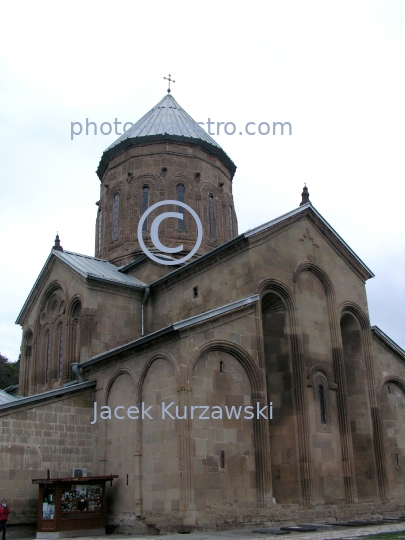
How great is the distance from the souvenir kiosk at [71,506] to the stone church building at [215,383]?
0.62m

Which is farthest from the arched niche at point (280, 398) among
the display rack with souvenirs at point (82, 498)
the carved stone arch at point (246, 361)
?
the display rack with souvenirs at point (82, 498)

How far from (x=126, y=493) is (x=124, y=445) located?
4.05 ft

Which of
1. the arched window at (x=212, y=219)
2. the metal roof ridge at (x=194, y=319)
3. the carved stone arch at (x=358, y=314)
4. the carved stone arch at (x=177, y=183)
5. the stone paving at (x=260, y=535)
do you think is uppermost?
the carved stone arch at (x=177, y=183)

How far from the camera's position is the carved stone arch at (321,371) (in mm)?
17308

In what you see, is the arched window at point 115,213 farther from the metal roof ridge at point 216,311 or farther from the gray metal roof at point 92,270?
the metal roof ridge at point 216,311

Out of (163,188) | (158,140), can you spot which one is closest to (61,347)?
(163,188)

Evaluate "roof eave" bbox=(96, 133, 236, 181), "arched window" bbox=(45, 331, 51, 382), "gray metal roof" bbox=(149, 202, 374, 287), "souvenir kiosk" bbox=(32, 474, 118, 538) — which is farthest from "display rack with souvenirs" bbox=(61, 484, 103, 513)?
"roof eave" bbox=(96, 133, 236, 181)

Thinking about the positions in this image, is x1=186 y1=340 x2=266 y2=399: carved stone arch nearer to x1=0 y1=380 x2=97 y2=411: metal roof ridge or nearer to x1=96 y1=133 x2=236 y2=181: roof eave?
x1=0 y1=380 x2=97 y2=411: metal roof ridge

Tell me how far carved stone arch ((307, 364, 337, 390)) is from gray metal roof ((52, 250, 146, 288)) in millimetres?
6927

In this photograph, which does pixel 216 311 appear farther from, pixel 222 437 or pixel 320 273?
pixel 320 273

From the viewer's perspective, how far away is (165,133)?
2570cm

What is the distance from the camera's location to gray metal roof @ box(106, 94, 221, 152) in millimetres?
26109

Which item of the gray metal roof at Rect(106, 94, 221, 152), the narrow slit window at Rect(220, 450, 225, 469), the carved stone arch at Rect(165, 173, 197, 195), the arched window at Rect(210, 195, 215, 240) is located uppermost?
the gray metal roof at Rect(106, 94, 221, 152)

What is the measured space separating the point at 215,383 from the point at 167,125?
48.7 feet
